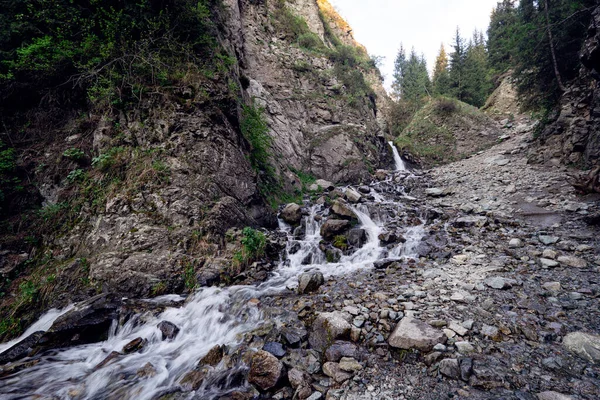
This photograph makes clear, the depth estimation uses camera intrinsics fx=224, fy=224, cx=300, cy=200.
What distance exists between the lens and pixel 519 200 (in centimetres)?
820

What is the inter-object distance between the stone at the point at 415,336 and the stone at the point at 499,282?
6.16 ft

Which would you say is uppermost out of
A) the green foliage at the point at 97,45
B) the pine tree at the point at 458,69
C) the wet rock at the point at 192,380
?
the pine tree at the point at 458,69

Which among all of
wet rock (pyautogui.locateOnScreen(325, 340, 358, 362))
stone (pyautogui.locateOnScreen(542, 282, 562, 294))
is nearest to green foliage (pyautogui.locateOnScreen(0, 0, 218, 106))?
wet rock (pyautogui.locateOnScreen(325, 340, 358, 362))

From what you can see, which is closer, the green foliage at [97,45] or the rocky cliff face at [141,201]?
the rocky cliff face at [141,201]

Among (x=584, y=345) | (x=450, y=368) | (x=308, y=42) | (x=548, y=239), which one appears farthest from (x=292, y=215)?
(x=308, y=42)

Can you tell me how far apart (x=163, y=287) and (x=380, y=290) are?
478 cm

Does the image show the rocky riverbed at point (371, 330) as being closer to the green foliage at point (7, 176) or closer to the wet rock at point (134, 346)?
the wet rock at point (134, 346)

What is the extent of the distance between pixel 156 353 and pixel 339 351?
303 centimetres

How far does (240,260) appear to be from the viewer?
19.6 ft

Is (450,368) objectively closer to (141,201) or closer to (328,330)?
(328,330)

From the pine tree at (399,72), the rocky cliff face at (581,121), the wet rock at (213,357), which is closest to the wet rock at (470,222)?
the rocky cliff face at (581,121)

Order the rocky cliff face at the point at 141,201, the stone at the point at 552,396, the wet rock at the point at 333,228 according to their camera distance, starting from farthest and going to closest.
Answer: the wet rock at the point at 333,228 → the rocky cliff face at the point at 141,201 → the stone at the point at 552,396

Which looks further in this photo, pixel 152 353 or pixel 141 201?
pixel 141 201

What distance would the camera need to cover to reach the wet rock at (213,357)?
3340 millimetres
